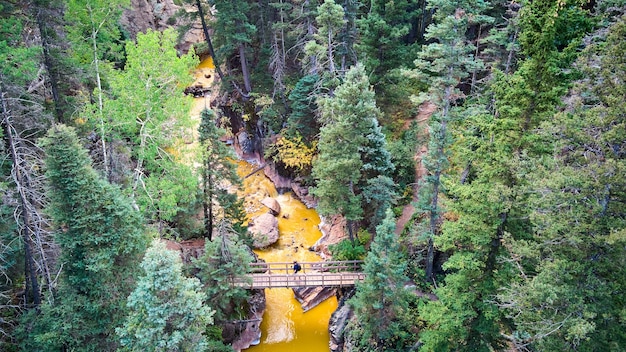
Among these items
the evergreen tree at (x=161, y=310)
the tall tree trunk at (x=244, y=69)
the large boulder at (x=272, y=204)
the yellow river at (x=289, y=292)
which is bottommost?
the yellow river at (x=289, y=292)

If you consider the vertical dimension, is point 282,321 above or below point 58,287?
below

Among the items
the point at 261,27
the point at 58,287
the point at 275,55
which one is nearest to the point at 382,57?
the point at 275,55

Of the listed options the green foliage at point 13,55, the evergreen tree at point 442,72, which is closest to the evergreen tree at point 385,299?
the evergreen tree at point 442,72

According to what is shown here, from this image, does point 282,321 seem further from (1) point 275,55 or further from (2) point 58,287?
(1) point 275,55

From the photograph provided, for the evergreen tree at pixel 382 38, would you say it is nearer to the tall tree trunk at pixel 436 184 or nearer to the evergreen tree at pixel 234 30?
the evergreen tree at pixel 234 30

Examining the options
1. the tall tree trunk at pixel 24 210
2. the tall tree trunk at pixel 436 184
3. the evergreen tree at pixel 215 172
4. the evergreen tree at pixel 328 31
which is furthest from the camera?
the evergreen tree at pixel 328 31
